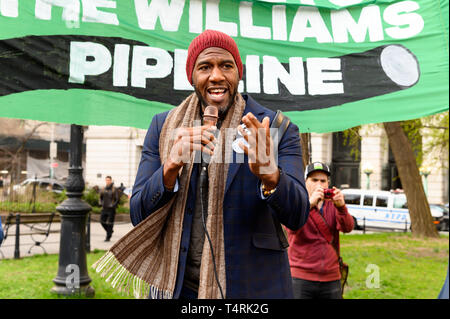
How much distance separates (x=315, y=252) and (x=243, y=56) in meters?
1.88

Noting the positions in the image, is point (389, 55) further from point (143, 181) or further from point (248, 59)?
point (143, 181)

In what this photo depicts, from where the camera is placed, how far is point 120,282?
→ 1997 mm

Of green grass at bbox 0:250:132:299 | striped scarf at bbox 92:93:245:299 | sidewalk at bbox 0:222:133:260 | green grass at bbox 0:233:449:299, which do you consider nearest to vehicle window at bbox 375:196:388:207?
green grass at bbox 0:233:449:299

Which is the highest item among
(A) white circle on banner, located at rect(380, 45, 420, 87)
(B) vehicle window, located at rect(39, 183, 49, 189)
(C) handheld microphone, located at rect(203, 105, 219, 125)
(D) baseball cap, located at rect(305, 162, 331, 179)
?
(A) white circle on banner, located at rect(380, 45, 420, 87)

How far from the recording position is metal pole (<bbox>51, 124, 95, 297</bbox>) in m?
6.50

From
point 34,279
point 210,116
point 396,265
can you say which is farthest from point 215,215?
point 396,265

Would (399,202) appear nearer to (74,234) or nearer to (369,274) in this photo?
(369,274)

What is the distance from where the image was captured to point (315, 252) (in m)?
4.39

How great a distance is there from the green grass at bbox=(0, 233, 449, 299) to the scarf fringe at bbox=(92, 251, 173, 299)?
4075mm

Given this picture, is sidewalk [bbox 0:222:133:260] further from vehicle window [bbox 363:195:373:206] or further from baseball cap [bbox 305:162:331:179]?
vehicle window [bbox 363:195:373:206]

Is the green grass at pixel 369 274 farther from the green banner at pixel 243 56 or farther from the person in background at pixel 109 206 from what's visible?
the green banner at pixel 243 56
